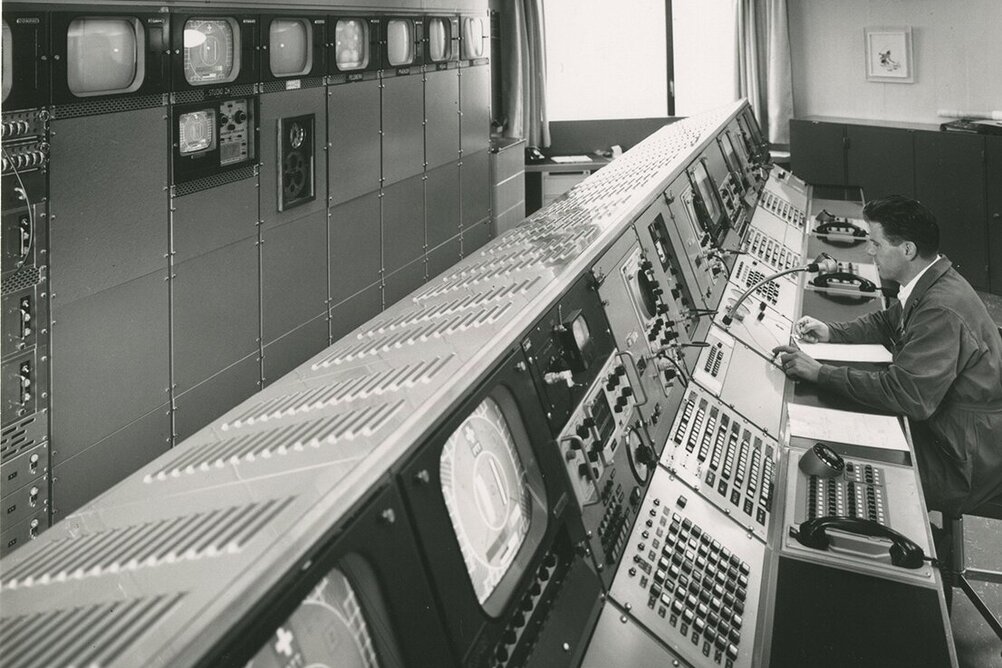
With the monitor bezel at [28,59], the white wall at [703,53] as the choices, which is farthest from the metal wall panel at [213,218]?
the white wall at [703,53]

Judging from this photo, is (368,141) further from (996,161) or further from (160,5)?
(996,161)

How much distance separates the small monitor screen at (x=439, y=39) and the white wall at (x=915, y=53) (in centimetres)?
327

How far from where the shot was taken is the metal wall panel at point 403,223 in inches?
210

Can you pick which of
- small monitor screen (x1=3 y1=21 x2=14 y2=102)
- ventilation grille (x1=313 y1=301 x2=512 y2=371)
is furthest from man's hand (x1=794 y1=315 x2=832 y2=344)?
small monitor screen (x1=3 y1=21 x2=14 y2=102)

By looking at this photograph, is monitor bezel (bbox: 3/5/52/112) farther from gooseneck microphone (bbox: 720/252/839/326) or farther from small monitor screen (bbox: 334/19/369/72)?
gooseneck microphone (bbox: 720/252/839/326)

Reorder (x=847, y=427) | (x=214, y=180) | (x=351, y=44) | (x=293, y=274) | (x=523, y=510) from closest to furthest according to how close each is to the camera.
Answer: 1. (x=523, y=510)
2. (x=847, y=427)
3. (x=214, y=180)
4. (x=293, y=274)
5. (x=351, y=44)

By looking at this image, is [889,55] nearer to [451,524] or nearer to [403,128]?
[403,128]

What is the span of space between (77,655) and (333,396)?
69cm

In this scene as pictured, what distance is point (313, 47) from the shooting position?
4352 mm

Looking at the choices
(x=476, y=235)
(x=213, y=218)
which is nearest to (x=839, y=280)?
(x=213, y=218)

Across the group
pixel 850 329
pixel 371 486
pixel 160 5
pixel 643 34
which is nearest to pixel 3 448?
pixel 160 5

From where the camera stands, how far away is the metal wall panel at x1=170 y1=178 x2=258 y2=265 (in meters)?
3.40

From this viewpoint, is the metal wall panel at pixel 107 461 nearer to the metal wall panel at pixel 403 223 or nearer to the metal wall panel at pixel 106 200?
the metal wall panel at pixel 106 200

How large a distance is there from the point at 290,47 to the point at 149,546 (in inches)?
139
